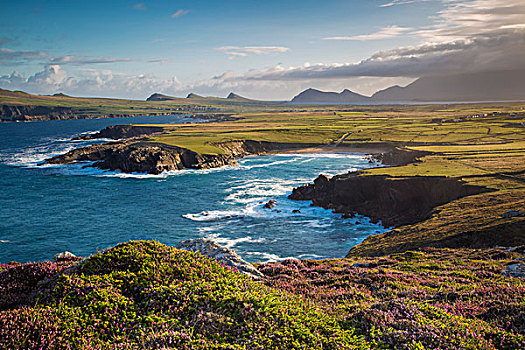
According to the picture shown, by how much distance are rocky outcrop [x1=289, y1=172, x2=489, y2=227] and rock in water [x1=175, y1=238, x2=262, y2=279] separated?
31.9 metres

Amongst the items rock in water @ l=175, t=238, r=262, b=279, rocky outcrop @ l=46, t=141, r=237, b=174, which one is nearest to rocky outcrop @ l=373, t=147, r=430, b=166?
rocky outcrop @ l=46, t=141, r=237, b=174

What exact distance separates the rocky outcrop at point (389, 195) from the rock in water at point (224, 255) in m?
31.9

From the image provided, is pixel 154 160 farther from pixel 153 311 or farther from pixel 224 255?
pixel 153 311

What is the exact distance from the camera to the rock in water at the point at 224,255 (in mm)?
17344

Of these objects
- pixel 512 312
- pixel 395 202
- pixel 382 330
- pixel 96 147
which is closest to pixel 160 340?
pixel 382 330

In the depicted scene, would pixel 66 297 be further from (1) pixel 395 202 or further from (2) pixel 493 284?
(1) pixel 395 202

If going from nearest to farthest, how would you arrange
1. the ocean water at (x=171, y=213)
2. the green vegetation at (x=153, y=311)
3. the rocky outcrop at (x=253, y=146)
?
1. the green vegetation at (x=153, y=311)
2. the ocean water at (x=171, y=213)
3. the rocky outcrop at (x=253, y=146)

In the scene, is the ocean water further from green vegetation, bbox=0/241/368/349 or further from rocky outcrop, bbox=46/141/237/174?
green vegetation, bbox=0/241/368/349

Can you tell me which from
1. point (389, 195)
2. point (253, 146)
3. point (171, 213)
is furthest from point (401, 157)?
point (253, 146)

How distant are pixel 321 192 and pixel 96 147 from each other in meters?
98.4

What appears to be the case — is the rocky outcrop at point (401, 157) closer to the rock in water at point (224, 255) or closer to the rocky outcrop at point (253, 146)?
the rocky outcrop at point (253, 146)

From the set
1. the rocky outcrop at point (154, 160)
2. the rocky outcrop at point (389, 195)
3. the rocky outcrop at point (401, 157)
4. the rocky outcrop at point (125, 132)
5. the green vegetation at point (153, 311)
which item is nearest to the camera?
the green vegetation at point (153, 311)

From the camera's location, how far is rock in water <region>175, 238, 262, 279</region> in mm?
17344

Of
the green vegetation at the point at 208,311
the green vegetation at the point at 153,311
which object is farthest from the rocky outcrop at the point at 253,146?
the green vegetation at the point at 153,311
